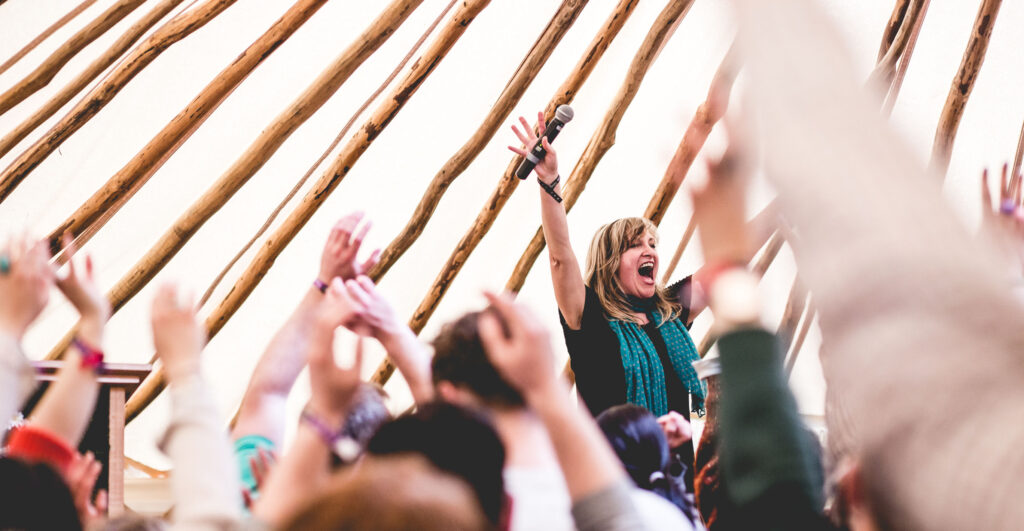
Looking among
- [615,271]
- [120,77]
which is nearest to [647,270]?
[615,271]

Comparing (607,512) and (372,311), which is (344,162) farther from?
(607,512)

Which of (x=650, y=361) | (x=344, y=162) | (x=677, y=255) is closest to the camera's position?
(x=650, y=361)

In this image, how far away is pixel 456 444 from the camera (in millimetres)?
823

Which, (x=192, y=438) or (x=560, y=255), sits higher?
(x=560, y=255)

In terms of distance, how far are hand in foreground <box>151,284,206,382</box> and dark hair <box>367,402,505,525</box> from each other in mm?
287

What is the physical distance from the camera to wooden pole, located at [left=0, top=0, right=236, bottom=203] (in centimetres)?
294

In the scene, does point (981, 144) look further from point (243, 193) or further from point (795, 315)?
point (243, 193)

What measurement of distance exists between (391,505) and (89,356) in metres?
0.75

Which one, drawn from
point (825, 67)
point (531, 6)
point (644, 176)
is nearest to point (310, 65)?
point (531, 6)

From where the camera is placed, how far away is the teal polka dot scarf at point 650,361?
208 centimetres

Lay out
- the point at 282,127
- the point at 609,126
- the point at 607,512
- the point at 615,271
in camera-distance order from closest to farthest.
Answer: the point at 607,512 → the point at 615,271 → the point at 282,127 → the point at 609,126

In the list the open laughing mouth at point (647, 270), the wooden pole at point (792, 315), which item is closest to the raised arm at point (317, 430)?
the open laughing mouth at point (647, 270)

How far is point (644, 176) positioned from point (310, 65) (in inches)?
52.7

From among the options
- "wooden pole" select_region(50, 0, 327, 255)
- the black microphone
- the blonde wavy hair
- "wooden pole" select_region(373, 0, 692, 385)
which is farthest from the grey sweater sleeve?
"wooden pole" select_region(373, 0, 692, 385)
